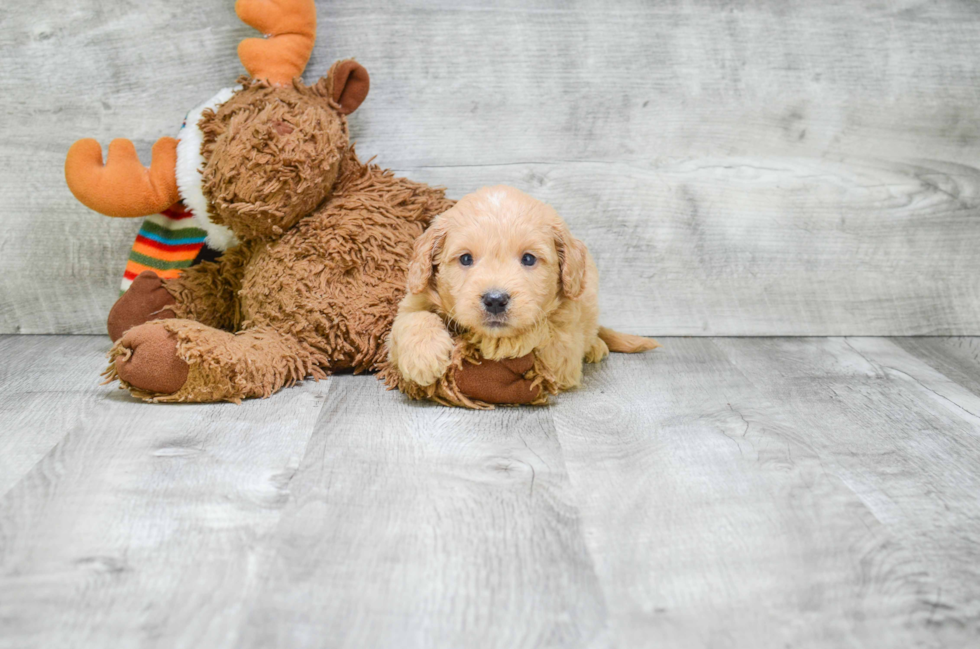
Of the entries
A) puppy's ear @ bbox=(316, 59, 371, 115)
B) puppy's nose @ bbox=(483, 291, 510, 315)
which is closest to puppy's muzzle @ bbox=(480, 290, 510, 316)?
puppy's nose @ bbox=(483, 291, 510, 315)

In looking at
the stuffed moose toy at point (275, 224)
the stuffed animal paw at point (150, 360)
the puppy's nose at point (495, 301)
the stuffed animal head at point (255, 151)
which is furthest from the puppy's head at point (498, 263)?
the stuffed animal paw at point (150, 360)

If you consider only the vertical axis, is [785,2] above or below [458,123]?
above

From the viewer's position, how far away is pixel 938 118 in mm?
1988

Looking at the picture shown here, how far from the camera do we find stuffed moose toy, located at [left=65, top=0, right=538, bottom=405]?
154 centimetres

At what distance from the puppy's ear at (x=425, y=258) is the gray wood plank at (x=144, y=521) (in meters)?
0.30

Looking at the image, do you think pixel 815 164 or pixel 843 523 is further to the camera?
pixel 815 164

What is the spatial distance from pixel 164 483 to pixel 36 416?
0.42 meters

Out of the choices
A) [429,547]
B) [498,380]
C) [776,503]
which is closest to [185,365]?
[498,380]

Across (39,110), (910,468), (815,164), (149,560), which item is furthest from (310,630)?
(815,164)

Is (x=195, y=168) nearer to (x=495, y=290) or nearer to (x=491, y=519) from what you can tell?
(x=495, y=290)

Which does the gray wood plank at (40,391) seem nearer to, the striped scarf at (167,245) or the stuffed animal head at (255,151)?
the striped scarf at (167,245)

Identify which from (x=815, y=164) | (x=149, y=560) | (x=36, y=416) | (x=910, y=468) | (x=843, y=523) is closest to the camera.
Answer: (x=149, y=560)

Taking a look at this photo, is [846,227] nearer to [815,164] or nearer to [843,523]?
[815,164]

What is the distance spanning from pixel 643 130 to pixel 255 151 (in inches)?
37.0
